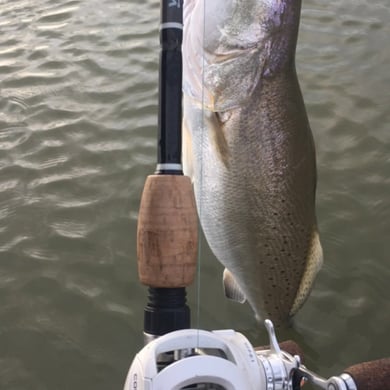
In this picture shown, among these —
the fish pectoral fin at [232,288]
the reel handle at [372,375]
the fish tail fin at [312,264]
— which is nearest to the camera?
the reel handle at [372,375]

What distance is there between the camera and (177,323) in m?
1.47

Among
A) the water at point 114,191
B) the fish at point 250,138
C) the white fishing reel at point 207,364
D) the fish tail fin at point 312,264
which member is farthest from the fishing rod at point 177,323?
the water at point 114,191

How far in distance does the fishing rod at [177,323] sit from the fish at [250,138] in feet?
1.04

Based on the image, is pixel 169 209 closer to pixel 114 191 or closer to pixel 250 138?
pixel 250 138

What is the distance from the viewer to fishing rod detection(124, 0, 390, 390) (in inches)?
46.9

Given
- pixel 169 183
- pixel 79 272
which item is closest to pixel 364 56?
pixel 79 272

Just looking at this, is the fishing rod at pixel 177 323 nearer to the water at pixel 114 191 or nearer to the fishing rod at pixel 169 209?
the fishing rod at pixel 169 209

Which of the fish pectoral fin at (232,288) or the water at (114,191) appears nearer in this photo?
the fish pectoral fin at (232,288)

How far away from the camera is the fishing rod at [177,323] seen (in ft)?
3.91

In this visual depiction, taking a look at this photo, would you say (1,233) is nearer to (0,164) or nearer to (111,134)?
(0,164)

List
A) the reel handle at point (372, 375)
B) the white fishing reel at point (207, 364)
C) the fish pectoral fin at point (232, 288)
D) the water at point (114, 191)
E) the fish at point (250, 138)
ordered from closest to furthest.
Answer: the white fishing reel at point (207, 364) → the reel handle at point (372, 375) → the fish at point (250, 138) → the fish pectoral fin at point (232, 288) → the water at point (114, 191)

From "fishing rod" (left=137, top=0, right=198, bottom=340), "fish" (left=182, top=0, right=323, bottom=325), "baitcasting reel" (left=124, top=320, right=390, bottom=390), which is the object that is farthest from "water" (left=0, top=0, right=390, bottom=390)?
"baitcasting reel" (left=124, top=320, right=390, bottom=390)

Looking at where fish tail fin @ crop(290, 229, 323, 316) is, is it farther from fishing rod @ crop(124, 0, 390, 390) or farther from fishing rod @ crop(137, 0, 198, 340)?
fishing rod @ crop(137, 0, 198, 340)

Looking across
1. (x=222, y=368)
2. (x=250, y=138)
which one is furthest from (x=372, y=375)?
(x=250, y=138)
